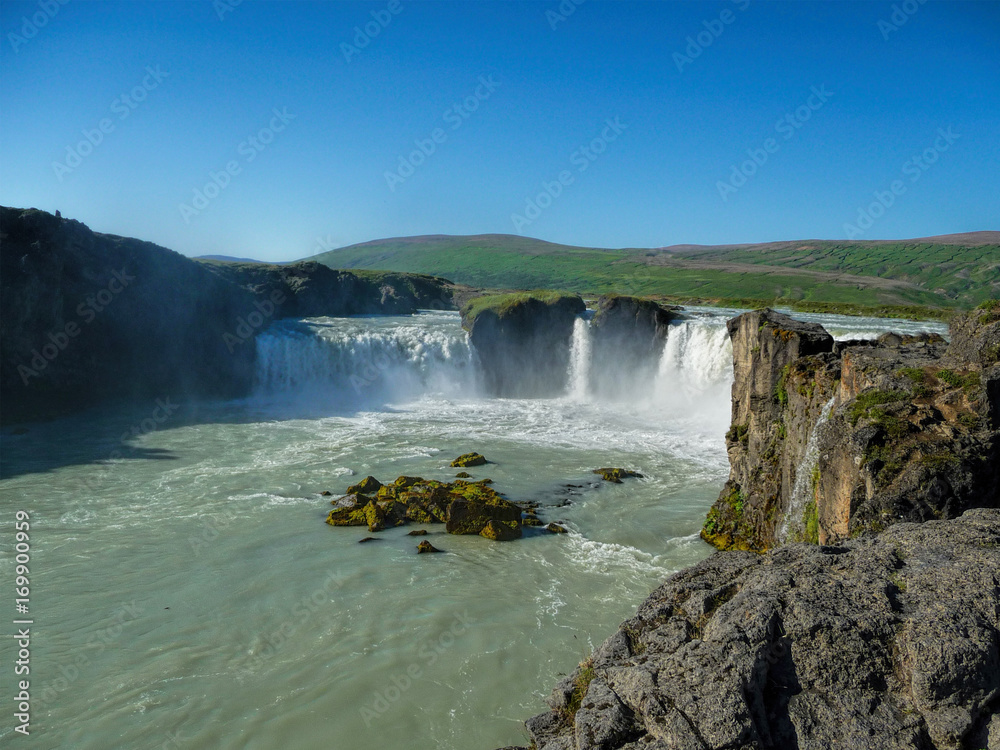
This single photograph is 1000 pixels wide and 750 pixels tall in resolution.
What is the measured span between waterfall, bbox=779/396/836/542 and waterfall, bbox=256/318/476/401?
29502mm

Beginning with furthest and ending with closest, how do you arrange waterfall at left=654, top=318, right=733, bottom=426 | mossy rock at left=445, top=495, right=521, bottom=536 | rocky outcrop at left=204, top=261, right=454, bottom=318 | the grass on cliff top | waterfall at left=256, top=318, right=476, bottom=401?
rocky outcrop at left=204, top=261, right=454, bottom=318, the grass on cliff top, waterfall at left=256, top=318, right=476, bottom=401, waterfall at left=654, top=318, right=733, bottom=426, mossy rock at left=445, top=495, right=521, bottom=536

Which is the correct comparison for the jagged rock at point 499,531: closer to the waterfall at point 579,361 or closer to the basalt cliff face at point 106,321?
the waterfall at point 579,361

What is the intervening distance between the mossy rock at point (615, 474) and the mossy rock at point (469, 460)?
4082mm

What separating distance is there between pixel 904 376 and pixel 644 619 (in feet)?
20.7

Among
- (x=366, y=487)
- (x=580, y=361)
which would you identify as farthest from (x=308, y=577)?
(x=580, y=361)

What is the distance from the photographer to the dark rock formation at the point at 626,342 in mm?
37438

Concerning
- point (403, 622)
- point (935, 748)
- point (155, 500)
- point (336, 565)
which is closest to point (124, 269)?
point (155, 500)

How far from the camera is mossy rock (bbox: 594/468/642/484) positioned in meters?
20.4

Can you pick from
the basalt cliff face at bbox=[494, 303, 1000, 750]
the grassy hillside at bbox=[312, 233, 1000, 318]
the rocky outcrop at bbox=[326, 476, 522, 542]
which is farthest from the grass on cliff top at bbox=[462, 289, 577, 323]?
the basalt cliff face at bbox=[494, 303, 1000, 750]

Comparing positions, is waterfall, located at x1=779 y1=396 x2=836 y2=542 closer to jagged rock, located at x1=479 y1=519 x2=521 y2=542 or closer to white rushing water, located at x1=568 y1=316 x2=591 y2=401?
jagged rock, located at x1=479 y1=519 x2=521 y2=542

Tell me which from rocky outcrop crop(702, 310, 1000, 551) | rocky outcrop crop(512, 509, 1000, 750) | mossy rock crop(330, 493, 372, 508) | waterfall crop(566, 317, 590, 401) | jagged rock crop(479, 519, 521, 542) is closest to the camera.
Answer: rocky outcrop crop(512, 509, 1000, 750)

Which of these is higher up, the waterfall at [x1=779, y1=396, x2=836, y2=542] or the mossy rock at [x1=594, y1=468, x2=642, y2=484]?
the waterfall at [x1=779, y1=396, x2=836, y2=542]

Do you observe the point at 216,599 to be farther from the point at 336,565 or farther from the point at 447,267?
the point at 447,267

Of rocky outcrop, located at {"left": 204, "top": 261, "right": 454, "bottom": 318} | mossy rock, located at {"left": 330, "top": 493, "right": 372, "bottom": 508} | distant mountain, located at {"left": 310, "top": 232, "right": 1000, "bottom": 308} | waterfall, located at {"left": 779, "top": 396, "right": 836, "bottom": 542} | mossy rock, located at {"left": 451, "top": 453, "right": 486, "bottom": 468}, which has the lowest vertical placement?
mossy rock, located at {"left": 330, "top": 493, "right": 372, "bottom": 508}
